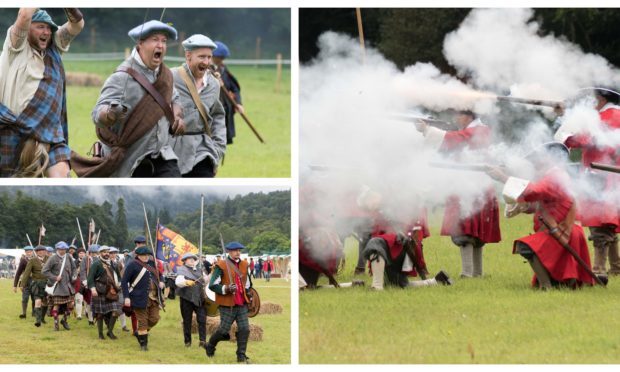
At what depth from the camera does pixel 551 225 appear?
10250 millimetres

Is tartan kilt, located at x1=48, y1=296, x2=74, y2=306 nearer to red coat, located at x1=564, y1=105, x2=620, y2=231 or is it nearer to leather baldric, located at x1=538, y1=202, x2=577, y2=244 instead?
leather baldric, located at x1=538, y1=202, x2=577, y2=244

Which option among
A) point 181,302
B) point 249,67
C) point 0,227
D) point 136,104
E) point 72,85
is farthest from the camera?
point 249,67

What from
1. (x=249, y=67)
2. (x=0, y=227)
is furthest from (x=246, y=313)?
(x=249, y=67)

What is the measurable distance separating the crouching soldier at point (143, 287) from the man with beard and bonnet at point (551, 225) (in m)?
3.21

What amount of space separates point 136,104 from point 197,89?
2.50ft

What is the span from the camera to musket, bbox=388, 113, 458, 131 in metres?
10.4

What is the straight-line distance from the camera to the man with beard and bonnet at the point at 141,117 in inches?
358

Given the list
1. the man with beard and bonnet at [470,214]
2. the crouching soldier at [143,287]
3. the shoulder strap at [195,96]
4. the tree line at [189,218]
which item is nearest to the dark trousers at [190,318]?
the crouching soldier at [143,287]

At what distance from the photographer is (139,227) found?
10.3 metres

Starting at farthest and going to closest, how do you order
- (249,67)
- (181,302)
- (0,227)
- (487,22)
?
A: (249,67), (487,22), (181,302), (0,227)

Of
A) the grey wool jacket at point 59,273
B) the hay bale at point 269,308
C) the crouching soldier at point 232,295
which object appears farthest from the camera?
the grey wool jacket at point 59,273

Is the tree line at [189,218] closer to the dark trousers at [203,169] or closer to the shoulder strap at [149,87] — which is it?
the dark trousers at [203,169]

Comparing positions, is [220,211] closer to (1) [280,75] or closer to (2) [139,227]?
(2) [139,227]

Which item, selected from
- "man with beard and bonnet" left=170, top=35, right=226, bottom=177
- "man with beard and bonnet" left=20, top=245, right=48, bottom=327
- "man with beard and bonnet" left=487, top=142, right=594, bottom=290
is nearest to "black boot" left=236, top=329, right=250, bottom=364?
"man with beard and bonnet" left=170, top=35, right=226, bottom=177
